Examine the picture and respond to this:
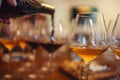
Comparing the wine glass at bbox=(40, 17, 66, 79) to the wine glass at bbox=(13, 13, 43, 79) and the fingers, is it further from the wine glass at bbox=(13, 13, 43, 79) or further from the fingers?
the fingers

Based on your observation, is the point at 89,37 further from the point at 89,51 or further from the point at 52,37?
the point at 52,37

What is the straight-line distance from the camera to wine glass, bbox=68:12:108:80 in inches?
26.2

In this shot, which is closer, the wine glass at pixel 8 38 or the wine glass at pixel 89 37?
the wine glass at pixel 89 37

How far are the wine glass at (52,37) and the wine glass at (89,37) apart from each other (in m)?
0.35

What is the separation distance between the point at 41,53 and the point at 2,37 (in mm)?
361

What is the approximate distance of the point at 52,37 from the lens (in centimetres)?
111

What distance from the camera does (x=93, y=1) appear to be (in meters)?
4.70

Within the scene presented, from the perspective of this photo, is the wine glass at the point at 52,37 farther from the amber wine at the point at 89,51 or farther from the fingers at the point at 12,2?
the amber wine at the point at 89,51

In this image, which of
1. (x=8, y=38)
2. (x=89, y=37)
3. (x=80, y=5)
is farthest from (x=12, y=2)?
(x=80, y=5)

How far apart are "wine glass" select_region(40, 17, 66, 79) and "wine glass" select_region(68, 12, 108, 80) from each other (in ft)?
1.15

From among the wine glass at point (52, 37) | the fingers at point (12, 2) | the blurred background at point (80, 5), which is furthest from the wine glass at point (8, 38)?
the blurred background at point (80, 5)

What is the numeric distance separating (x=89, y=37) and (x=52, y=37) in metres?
0.45

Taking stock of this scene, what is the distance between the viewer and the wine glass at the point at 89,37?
2.19ft

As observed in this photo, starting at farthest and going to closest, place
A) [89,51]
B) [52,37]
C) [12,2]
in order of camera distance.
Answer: [52,37], [12,2], [89,51]
